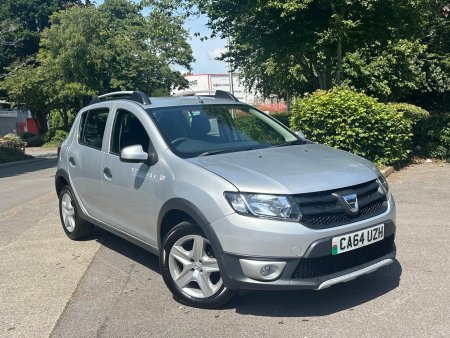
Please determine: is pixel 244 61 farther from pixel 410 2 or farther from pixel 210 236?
pixel 210 236

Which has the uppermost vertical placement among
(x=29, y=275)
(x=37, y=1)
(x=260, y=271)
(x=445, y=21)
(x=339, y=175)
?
(x=37, y=1)

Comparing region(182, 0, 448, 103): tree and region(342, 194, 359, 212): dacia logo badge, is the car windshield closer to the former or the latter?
region(342, 194, 359, 212): dacia logo badge

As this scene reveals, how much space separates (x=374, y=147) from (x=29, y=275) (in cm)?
735

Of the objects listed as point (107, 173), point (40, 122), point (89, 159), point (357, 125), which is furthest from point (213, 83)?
point (107, 173)

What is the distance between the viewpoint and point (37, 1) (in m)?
43.0

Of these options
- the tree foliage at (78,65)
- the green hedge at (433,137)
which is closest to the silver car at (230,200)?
the green hedge at (433,137)

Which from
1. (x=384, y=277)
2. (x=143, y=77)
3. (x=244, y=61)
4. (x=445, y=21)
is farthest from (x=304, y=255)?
(x=143, y=77)

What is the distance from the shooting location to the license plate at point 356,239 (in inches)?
148

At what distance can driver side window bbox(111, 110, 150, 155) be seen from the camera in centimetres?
494

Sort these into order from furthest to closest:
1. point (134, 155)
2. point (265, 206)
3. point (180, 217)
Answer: point (134, 155) < point (180, 217) < point (265, 206)

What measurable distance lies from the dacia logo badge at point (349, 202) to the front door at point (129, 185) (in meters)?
1.59

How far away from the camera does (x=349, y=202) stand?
3.85 m

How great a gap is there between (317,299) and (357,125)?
21.0ft

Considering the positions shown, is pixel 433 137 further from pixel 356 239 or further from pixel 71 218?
pixel 356 239
